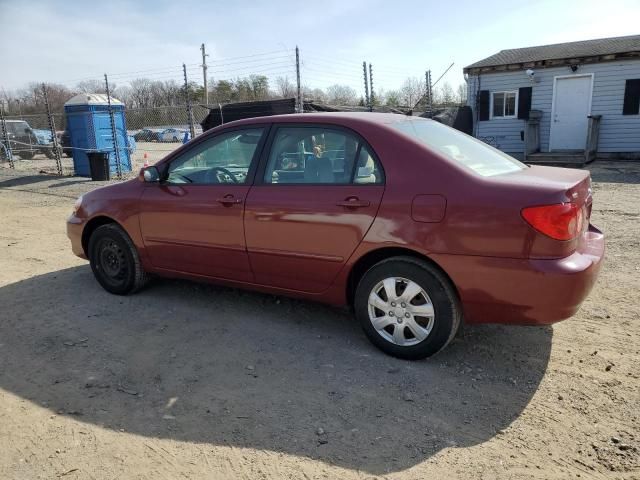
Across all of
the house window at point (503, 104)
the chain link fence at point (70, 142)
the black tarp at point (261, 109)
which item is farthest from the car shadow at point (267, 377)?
the house window at point (503, 104)

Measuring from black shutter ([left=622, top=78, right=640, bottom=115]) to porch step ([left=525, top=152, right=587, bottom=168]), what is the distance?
178 centimetres

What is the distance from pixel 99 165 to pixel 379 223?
12095 millimetres

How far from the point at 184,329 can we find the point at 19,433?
4.71 feet

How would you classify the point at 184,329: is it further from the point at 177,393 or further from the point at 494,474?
the point at 494,474

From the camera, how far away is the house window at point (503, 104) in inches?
686

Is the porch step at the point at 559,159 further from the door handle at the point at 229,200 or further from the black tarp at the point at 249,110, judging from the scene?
the door handle at the point at 229,200

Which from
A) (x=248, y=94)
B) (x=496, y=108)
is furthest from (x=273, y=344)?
(x=248, y=94)

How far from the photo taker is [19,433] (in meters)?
2.78

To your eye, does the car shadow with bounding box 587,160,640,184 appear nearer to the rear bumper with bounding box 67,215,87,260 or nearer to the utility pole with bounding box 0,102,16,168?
the rear bumper with bounding box 67,215,87,260

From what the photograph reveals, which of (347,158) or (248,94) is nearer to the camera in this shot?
(347,158)

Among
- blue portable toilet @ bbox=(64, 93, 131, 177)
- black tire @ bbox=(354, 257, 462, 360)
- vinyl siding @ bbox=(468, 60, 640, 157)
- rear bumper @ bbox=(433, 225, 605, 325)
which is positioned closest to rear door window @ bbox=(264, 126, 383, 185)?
black tire @ bbox=(354, 257, 462, 360)

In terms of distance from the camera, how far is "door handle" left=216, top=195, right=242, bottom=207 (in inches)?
154

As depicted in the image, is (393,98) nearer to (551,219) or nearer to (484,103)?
(484,103)

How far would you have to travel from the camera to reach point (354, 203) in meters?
3.39
